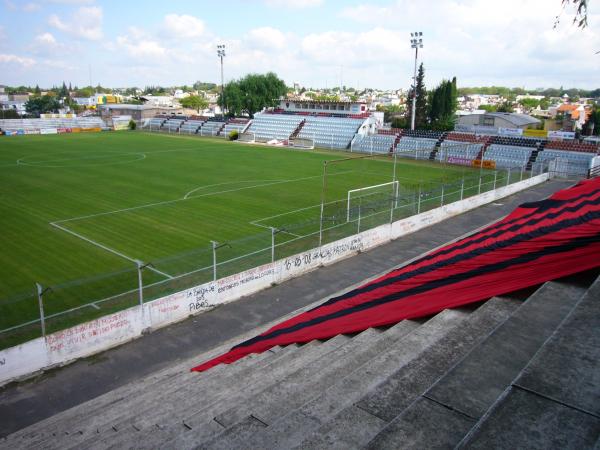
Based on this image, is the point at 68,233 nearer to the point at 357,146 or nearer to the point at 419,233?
the point at 419,233

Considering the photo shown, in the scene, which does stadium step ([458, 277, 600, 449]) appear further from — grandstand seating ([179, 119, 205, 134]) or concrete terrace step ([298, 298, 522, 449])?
grandstand seating ([179, 119, 205, 134])

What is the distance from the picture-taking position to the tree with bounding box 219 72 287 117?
3524 inches

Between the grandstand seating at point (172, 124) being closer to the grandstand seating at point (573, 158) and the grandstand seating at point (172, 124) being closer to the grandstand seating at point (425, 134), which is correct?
the grandstand seating at point (425, 134)

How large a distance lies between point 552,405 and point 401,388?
117 cm

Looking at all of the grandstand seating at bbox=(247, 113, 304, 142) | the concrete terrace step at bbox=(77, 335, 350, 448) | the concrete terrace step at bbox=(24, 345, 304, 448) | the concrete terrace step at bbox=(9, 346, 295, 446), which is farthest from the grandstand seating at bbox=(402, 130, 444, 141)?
the concrete terrace step at bbox=(77, 335, 350, 448)

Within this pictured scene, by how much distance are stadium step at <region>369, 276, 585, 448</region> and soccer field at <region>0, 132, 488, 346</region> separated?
9.52 meters

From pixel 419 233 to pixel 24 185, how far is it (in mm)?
25630

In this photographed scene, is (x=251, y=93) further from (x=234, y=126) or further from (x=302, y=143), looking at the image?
(x=302, y=143)

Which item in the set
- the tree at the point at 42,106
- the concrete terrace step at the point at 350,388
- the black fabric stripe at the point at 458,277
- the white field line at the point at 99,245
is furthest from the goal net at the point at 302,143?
the tree at the point at 42,106

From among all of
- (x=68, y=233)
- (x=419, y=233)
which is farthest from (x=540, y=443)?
(x=68, y=233)

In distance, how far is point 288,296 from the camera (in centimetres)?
1497

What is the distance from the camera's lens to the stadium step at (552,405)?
240 cm

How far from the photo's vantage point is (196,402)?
6.48m

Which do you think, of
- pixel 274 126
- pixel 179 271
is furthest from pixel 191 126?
pixel 179 271
